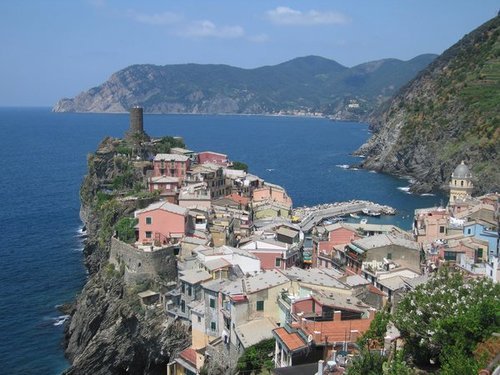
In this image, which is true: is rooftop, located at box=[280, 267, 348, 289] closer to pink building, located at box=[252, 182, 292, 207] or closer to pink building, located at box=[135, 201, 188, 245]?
pink building, located at box=[135, 201, 188, 245]

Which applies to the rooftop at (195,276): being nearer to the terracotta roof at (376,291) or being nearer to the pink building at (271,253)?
the pink building at (271,253)

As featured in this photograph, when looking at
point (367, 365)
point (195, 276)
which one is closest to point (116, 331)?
point (195, 276)

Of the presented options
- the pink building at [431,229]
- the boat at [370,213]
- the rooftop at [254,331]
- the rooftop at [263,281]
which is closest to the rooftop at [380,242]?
the pink building at [431,229]

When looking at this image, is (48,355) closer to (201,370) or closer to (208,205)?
(201,370)

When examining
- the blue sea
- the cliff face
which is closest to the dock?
the blue sea

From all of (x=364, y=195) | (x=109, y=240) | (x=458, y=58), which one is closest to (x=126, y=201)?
(x=109, y=240)

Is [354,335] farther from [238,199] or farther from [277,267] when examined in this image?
[238,199]
